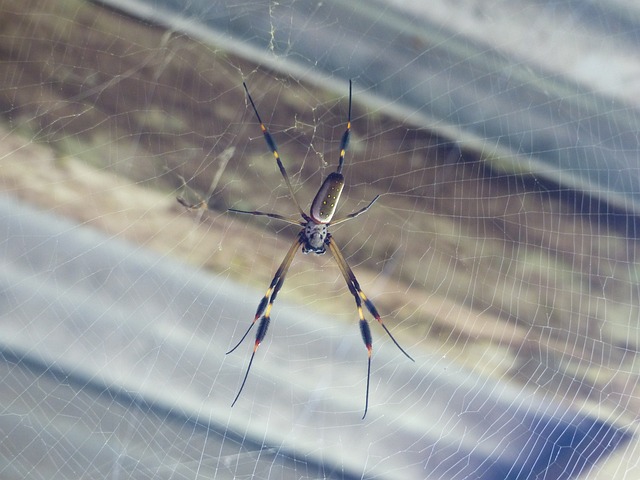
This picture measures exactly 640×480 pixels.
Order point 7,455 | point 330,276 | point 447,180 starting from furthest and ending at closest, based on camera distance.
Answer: point 330,276 → point 447,180 → point 7,455

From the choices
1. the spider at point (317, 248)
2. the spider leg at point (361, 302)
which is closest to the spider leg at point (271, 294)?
the spider at point (317, 248)

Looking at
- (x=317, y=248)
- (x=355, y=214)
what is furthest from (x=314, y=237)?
(x=355, y=214)

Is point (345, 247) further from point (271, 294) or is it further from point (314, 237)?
point (271, 294)

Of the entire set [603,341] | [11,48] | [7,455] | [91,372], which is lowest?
[7,455]

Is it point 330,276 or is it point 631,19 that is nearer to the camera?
point 631,19

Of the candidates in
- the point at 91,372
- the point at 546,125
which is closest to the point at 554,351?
the point at 546,125

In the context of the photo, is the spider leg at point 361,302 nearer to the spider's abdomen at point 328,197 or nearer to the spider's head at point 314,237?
the spider's head at point 314,237

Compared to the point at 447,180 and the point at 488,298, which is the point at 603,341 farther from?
the point at 447,180
